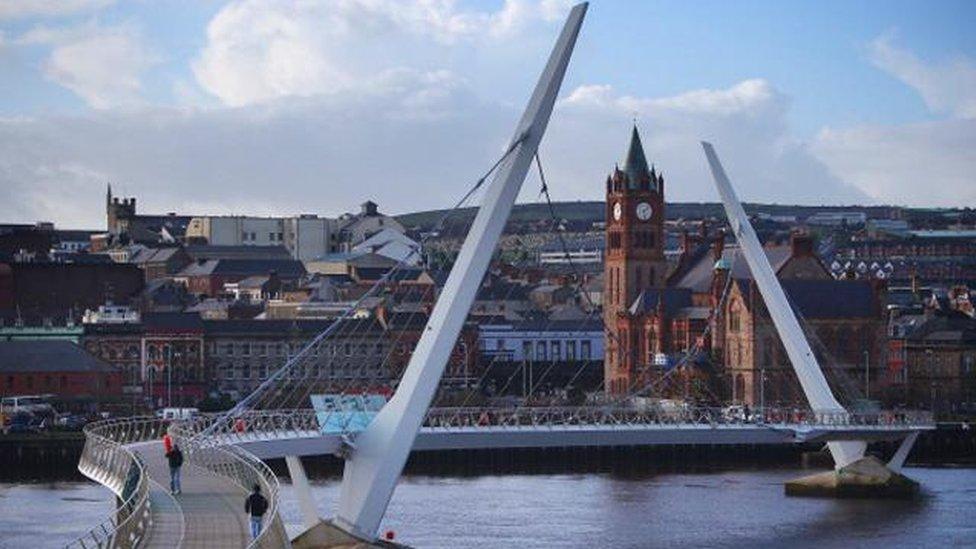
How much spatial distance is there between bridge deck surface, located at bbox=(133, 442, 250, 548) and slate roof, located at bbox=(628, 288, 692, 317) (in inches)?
2512

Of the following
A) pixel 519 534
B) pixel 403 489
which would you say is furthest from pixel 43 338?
pixel 519 534

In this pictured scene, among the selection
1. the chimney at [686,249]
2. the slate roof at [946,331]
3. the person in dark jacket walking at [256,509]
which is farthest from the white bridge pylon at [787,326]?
the chimney at [686,249]

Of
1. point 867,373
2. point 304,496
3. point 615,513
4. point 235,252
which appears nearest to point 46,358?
point 867,373

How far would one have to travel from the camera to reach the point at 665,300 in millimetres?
101312

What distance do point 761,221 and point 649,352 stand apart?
97372mm

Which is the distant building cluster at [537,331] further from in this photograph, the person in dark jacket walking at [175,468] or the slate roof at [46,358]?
the person in dark jacket walking at [175,468]

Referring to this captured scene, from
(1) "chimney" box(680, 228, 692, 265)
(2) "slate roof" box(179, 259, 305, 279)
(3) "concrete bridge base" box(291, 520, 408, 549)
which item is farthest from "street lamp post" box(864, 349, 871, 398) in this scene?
(3) "concrete bridge base" box(291, 520, 408, 549)

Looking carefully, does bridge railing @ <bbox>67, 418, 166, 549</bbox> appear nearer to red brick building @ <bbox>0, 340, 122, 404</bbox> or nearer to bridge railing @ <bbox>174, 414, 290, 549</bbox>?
bridge railing @ <bbox>174, 414, 290, 549</bbox>

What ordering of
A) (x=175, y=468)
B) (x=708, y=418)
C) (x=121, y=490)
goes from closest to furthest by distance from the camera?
(x=175, y=468) < (x=121, y=490) < (x=708, y=418)

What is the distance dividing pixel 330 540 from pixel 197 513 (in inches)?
438

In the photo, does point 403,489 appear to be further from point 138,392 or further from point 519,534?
point 138,392

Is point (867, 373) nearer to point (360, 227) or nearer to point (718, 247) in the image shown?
point (718, 247)

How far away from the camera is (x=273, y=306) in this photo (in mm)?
116250

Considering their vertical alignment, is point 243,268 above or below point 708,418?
above
